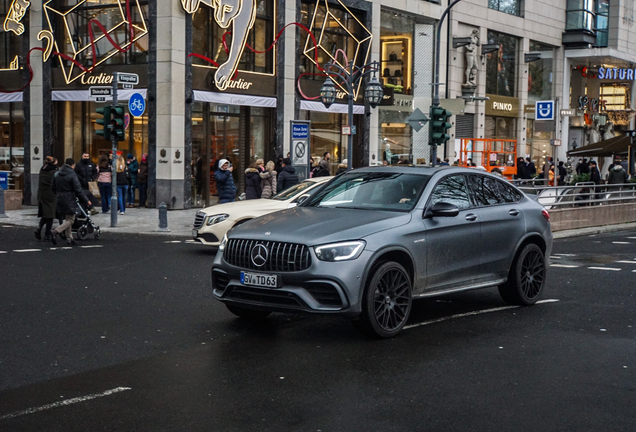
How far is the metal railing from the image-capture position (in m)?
20.5

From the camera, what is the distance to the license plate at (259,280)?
24.2ft

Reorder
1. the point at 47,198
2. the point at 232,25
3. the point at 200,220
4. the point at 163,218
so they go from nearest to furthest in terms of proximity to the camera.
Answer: the point at 200,220 → the point at 47,198 → the point at 163,218 → the point at 232,25

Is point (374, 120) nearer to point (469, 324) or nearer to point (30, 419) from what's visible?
point (469, 324)

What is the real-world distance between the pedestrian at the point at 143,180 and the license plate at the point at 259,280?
1923 cm

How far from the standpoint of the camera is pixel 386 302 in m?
7.60

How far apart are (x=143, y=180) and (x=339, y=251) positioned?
19.9 m

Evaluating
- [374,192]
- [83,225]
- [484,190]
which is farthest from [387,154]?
[374,192]

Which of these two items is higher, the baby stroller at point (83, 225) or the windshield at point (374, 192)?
the windshield at point (374, 192)

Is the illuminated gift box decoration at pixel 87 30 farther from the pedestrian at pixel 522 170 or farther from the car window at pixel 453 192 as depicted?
the car window at pixel 453 192

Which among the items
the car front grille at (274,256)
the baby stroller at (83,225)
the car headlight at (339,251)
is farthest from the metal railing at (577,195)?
the car front grille at (274,256)

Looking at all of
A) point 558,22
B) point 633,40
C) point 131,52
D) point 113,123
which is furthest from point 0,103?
point 633,40

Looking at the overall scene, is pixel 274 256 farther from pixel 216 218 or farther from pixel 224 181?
pixel 224 181

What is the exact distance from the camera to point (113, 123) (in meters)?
20.2

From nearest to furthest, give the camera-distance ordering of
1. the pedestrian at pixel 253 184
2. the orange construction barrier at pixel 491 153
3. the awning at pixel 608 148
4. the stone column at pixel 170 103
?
the pedestrian at pixel 253 184
the stone column at pixel 170 103
the awning at pixel 608 148
the orange construction barrier at pixel 491 153
